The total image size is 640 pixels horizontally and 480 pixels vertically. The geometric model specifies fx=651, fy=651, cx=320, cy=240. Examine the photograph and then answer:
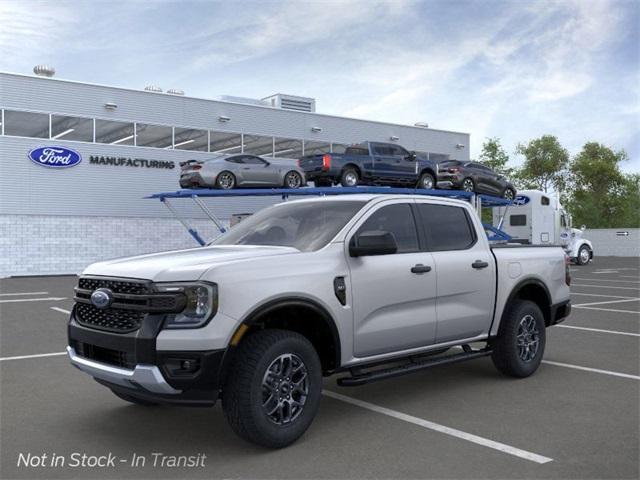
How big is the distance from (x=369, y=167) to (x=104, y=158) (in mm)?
12657

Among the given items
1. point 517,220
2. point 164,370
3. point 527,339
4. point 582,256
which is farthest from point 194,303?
point 582,256

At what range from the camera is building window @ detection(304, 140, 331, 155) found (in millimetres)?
34719

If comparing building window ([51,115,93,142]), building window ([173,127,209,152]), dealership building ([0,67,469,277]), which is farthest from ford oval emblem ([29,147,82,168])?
building window ([173,127,209,152])

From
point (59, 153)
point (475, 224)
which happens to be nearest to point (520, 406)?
point (475, 224)

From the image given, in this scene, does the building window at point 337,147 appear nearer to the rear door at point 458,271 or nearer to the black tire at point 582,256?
the black tire at point 582,256

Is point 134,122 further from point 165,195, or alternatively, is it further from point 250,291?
point 250,291

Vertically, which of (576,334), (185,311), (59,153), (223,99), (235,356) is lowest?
(576,334)

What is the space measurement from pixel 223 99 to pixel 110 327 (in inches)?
1178

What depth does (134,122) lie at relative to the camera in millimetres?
29281

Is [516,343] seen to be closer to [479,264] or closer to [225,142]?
[479,264]

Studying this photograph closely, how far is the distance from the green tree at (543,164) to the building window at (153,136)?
49.3m

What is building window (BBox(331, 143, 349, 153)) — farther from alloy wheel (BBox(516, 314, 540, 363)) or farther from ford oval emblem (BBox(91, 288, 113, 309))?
ford oval emblem (BBox(91, 288, 113, 309))

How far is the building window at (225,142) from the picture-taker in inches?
1252

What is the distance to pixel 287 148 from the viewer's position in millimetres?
34188
